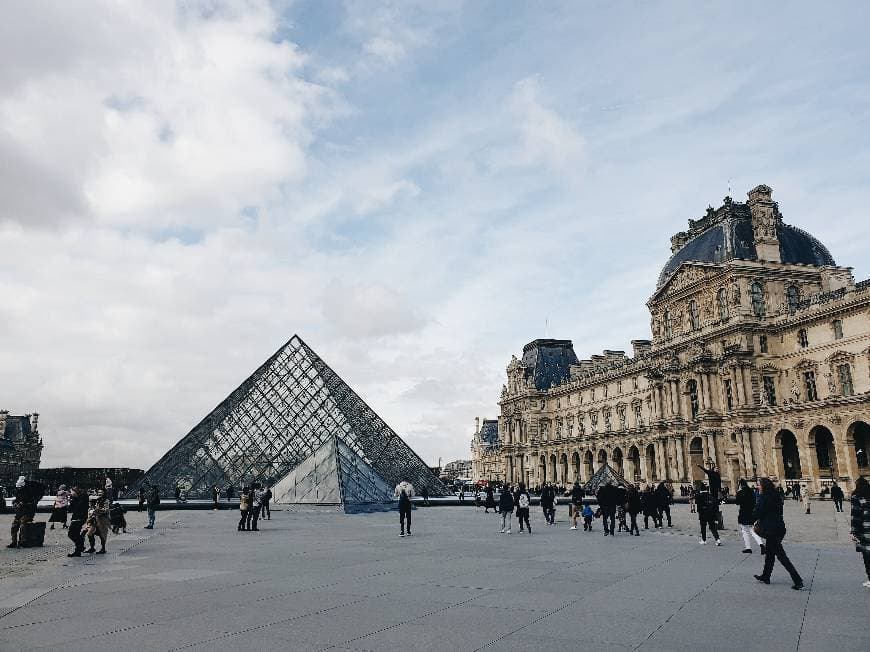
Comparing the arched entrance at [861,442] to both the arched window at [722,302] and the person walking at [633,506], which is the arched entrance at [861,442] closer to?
the arched window at [722,302]

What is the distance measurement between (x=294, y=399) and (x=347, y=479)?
11.9m

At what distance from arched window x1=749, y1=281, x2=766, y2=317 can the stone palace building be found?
7 cm

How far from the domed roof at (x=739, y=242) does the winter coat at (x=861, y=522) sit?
44.1 metres

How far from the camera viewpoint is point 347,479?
3055 centimetres

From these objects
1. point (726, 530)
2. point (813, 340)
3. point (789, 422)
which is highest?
point (813, 340)

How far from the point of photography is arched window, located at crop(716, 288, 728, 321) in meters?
48.5

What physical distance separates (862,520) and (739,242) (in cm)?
4641

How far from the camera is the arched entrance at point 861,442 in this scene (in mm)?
39531

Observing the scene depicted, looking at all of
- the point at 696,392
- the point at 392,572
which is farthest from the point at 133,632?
the point at 696,392

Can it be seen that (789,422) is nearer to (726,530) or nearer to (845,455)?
(845,455)

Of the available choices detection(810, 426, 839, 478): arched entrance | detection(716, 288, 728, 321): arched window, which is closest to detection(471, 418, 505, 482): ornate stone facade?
detection(716, 288, 728, 321): arched window

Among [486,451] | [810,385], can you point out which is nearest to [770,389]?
[810,385]

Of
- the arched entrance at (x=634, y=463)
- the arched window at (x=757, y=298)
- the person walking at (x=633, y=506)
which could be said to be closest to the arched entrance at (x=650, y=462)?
the arched entrance at (x=634, y=463)

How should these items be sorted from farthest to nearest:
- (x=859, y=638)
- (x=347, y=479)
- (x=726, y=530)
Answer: (x=347, y=479) → (x=726, y=530) → (x=859, y=638)
